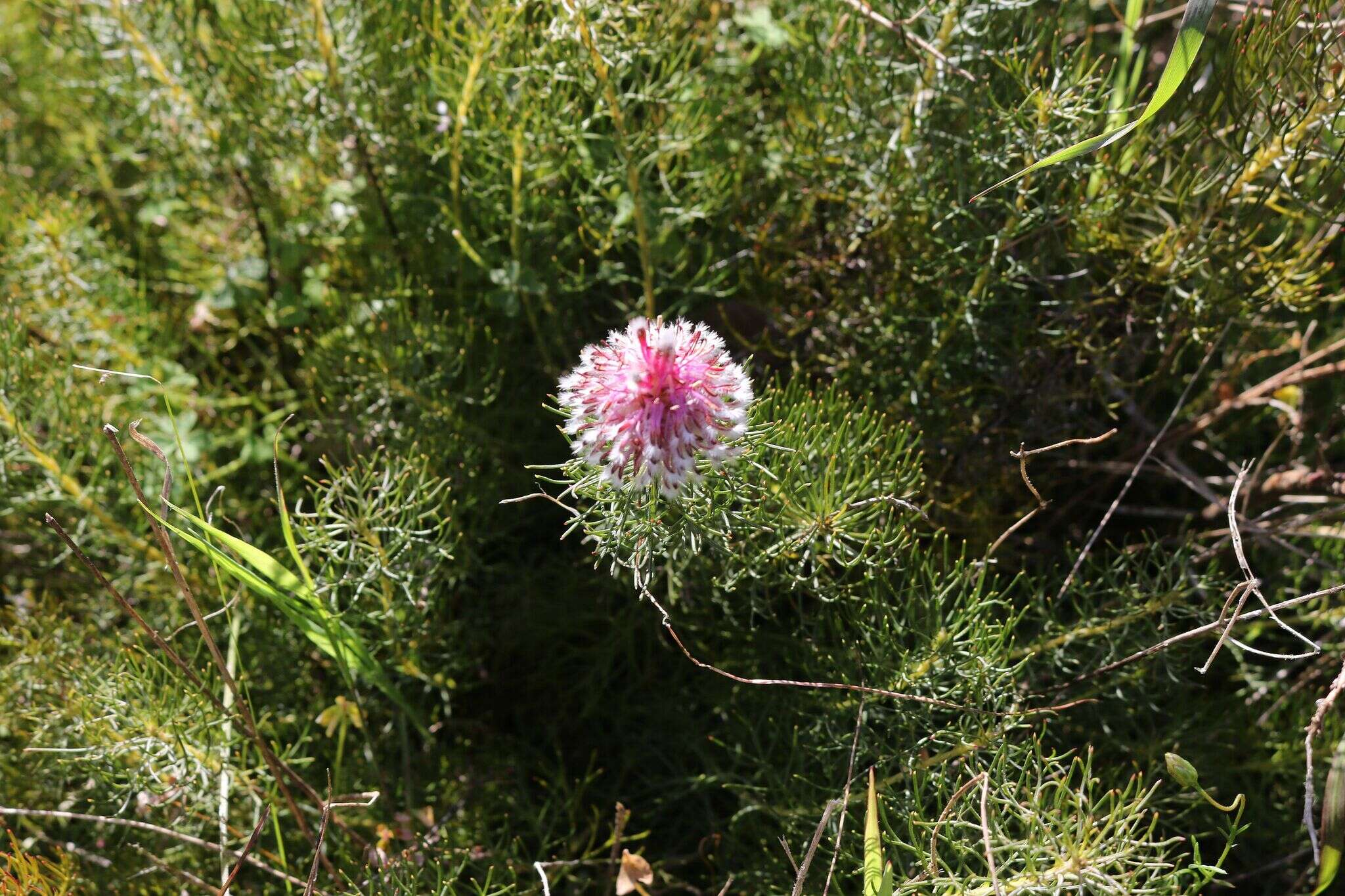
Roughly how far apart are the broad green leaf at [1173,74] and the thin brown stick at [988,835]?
70 cm

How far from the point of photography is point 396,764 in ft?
5.69

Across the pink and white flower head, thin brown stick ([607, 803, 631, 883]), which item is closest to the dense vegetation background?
thin brown stick ([607, 803, 631, 883])

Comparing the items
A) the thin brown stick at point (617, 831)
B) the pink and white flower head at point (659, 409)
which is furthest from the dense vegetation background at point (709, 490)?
the pink and white flower head at point (659, 409)

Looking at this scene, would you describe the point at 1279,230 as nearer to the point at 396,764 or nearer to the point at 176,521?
the point at 396,764

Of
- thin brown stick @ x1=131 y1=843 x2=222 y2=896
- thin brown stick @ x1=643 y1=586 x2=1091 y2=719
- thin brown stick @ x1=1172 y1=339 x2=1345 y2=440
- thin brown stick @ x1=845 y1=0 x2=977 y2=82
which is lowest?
thin brown stick @ x1=131 y1=843 x2=222 y2=896

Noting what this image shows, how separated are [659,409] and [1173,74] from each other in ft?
2.41

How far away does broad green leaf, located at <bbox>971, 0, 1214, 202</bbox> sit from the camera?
1.16 metres

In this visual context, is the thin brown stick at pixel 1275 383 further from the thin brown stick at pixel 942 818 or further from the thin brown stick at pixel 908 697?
the thin brown stick at pixel 942 818

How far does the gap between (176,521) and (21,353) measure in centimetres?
36

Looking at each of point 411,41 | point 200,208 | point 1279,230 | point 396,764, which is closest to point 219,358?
point 200,208

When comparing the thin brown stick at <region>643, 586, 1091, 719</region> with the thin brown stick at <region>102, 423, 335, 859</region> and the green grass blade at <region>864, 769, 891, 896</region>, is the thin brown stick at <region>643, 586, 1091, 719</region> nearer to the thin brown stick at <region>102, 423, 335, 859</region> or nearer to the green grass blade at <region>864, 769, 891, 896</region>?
the green grass blade at <region>864, 769, 891, 896</region>

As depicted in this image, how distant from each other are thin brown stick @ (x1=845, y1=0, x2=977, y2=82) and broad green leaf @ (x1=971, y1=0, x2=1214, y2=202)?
32 centimetres

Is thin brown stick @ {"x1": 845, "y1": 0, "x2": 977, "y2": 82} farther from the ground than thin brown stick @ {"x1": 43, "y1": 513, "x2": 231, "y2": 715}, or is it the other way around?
thin brown stick @ {"x1": 845, "y1": 0, "x2": 977, "y2": 82}

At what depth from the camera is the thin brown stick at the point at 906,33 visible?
152 centimetres
